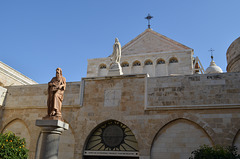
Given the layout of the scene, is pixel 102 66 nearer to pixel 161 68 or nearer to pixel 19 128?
pixel 161 68

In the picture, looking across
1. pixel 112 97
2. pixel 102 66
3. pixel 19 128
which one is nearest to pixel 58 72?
pixel 112 97

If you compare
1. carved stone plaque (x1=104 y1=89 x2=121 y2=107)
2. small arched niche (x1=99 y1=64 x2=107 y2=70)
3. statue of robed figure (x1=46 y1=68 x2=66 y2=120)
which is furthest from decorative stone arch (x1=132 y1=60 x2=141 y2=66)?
statue of robed figure (x1=46 y1=68 x2=66 y2=120)

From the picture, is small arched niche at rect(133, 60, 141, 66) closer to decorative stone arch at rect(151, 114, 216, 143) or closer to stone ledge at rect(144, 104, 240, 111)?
stone ledge at rect(144, 104, 240, 111)

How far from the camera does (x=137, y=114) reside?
14922 millimetres

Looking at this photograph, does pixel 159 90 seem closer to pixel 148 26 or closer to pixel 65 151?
pixel 65 151

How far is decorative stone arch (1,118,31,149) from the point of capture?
16908 mm

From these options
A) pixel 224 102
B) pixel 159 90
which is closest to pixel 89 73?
pixel 159 90

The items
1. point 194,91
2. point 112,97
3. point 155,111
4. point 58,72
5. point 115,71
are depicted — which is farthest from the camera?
point 115,71

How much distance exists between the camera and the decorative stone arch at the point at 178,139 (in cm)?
1363

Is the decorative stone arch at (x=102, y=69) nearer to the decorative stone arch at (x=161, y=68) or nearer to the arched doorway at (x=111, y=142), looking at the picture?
the decorative stone arch at (x=161, y=68)

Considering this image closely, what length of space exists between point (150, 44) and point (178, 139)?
686 inches

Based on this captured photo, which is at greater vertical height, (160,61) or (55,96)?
(160,61)

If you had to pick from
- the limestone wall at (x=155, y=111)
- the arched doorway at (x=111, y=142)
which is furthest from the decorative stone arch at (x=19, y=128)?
the arched doorway at (x=111, y=142)

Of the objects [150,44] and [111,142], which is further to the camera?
[150,44]
